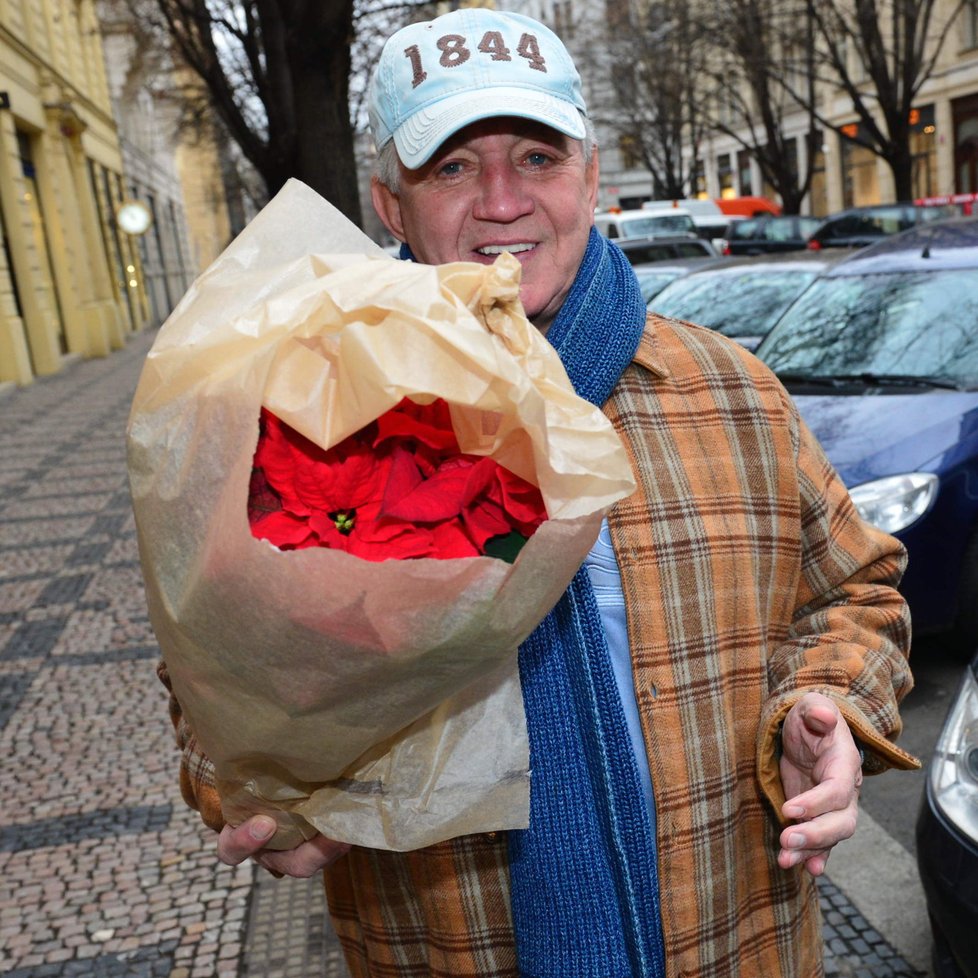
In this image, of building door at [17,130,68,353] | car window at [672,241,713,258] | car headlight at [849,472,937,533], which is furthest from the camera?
building door at [17,130,68,353]

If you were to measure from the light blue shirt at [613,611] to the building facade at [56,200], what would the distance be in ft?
57.0

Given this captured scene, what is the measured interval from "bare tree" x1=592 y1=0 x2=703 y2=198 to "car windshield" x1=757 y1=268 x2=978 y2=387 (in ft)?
62.4

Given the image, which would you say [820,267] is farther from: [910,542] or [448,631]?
[448,631]

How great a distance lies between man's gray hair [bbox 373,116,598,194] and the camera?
5.20 ft

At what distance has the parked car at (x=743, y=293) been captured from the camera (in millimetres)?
7512

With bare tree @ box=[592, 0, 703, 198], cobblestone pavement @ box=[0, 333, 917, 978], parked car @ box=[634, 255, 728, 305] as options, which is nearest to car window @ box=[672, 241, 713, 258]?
parked car @ box=[634, 255, 728, 305]

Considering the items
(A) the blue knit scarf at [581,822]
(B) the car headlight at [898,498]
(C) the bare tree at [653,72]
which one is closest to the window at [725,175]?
(C) the bare tree at [653,72]

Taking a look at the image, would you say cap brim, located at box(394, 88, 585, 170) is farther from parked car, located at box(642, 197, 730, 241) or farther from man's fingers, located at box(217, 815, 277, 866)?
parked car, located at box(642, 197, 730, 241)

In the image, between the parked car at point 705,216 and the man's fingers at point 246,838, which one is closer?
the man's fingers at point 246,838

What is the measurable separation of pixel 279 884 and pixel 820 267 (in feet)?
19.4

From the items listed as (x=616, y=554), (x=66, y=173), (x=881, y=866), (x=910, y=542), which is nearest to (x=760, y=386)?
(x=616, y=554)

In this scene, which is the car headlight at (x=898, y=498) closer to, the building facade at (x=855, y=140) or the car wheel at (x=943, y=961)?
the car wheel at (x=943, y=961)

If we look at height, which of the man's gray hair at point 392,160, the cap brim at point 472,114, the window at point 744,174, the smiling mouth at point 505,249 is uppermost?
the window at point 744,174

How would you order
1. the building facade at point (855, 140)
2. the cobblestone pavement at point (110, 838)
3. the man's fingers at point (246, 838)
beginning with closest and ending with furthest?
the man's fingers at point (246, 838) < the cobblestone pavement at point (110, 838) < the building facade at point (855, 140)
